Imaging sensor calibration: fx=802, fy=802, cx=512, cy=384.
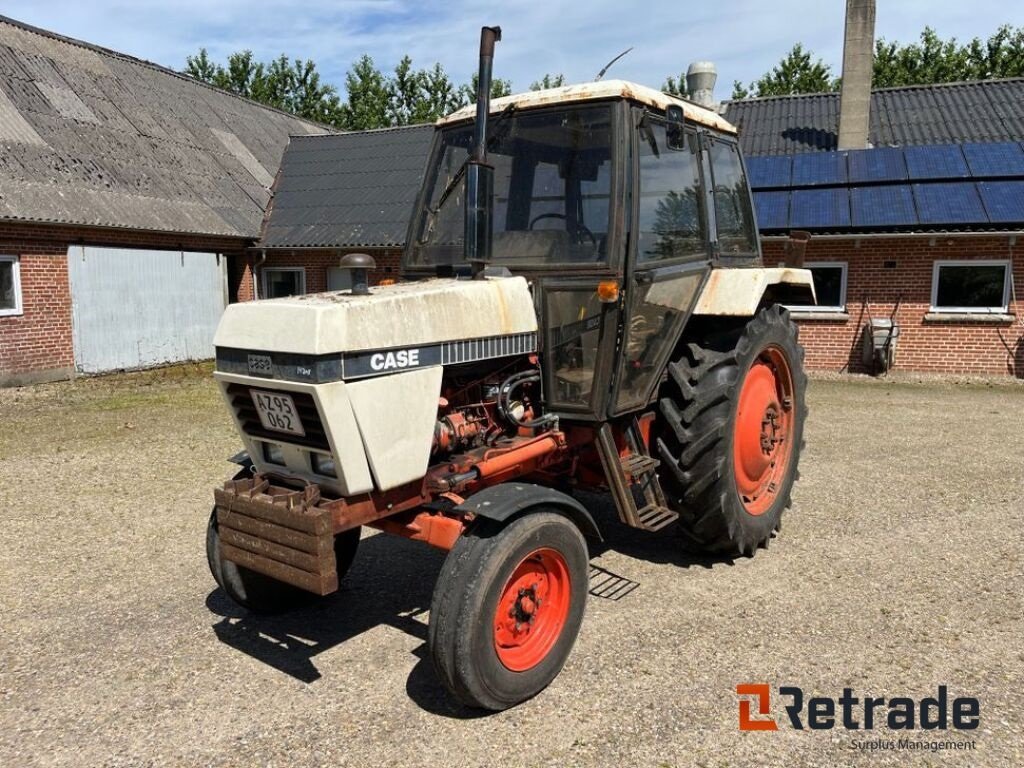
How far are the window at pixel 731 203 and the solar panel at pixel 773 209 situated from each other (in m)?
8.19

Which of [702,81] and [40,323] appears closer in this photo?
[702,81]

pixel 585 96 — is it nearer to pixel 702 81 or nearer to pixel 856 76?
pixel 702 81

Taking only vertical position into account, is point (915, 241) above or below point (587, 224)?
above

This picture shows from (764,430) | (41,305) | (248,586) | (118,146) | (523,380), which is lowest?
(248,586)

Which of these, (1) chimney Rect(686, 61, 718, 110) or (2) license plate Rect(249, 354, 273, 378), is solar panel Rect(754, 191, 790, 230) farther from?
(2) license plate Rect(249, 354, 273, 378)

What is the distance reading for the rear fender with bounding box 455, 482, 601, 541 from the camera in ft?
10.1

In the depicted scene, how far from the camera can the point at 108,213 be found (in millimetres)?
12828

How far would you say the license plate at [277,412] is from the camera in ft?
10.1

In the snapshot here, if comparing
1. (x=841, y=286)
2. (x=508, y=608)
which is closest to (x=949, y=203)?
(x=841, y=286)

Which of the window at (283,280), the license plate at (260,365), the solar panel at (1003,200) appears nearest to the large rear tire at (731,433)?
the license plate at (260,365)

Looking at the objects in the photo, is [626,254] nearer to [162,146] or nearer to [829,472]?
[829,472]

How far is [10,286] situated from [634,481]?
11301mm

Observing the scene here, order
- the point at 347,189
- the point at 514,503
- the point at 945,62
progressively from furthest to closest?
the point at 945,62, the point at 347,189, the point at 514,503

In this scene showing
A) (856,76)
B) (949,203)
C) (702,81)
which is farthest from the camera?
(856,76)
